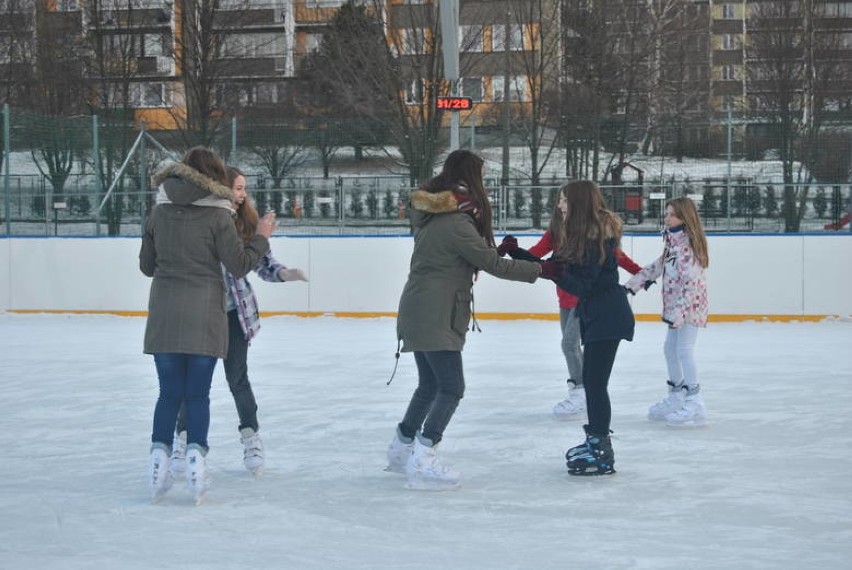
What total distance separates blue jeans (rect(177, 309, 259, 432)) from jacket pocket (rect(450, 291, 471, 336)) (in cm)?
78

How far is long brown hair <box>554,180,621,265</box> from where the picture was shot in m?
4.69

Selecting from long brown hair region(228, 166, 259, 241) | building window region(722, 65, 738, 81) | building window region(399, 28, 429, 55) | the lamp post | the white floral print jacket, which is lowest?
the white floral print jacket

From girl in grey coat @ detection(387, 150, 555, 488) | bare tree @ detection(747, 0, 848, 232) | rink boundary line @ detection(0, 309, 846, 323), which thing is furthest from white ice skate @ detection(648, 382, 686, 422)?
bare tree @ detection(747, 0, 848, 232)

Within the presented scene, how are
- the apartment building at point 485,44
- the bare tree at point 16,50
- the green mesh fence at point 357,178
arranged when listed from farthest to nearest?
the bare tree at point 16,50 → the apartment building at point 485,44 → the green mesh fence at point 357,178

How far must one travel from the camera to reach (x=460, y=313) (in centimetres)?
438

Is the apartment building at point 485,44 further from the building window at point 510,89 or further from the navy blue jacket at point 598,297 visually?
the navy blue jacket at point 598,297

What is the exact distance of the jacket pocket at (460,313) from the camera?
4.36 metres

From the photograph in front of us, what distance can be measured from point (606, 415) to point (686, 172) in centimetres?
958

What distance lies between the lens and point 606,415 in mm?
4754

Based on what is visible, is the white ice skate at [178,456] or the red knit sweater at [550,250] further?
the red knit sweater at [550,250]

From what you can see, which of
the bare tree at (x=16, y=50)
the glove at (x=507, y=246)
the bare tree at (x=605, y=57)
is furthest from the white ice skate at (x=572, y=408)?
the bare tree at (x=16, y=50)

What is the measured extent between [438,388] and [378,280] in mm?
7770

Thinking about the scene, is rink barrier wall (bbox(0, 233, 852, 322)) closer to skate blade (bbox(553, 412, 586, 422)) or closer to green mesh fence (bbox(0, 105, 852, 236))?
green mesh fence (bbox(0, 105, 852, 236))

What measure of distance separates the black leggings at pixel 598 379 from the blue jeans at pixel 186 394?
1.42 m
